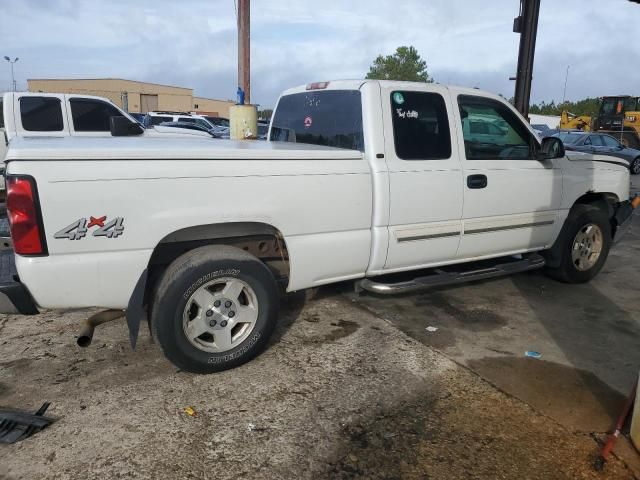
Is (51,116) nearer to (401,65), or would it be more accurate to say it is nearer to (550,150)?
(550,150)

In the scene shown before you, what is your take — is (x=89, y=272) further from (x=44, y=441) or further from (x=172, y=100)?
(x=172, y=100)

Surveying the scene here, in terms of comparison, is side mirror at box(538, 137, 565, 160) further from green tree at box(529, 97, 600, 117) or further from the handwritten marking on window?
green tree at box(529, 97, 600, 117)

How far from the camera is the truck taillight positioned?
2.78m

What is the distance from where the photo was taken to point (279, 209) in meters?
3.48

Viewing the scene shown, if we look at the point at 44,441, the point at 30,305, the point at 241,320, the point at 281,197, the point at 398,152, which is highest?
the point at 398,152

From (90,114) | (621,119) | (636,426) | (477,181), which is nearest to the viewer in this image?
(636,426)

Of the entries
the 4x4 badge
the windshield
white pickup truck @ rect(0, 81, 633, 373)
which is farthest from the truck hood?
the windshield

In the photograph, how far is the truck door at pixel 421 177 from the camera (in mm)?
3986

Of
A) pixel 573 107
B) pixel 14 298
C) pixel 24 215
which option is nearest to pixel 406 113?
pixel 24 215

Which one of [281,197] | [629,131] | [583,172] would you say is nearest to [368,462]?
[281,197]

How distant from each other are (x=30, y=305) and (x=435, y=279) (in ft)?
9.80

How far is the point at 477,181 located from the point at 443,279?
34.4 inches

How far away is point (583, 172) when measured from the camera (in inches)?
204

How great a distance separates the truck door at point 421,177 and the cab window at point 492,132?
21 centimetres
